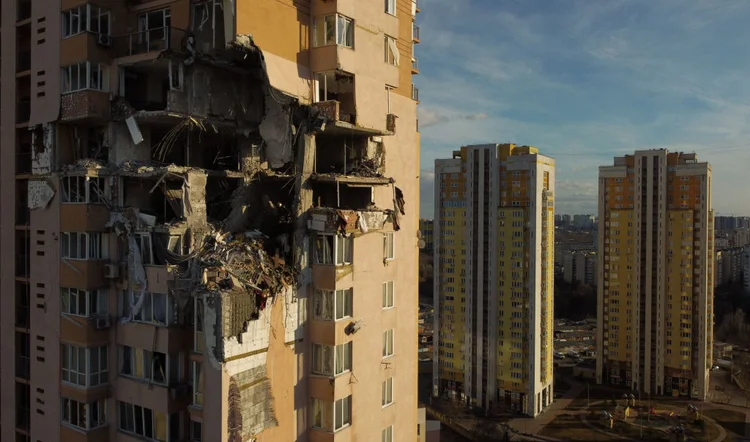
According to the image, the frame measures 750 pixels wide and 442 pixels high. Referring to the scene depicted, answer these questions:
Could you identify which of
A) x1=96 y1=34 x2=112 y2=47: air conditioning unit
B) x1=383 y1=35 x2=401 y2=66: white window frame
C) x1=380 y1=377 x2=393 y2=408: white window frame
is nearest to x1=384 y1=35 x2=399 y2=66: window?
x1=383 y1=35 x2=401 y2=66: white window frame

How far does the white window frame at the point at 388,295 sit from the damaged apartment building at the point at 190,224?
173mm

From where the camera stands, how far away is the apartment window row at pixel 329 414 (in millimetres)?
10125

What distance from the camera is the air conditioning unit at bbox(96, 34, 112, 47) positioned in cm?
978

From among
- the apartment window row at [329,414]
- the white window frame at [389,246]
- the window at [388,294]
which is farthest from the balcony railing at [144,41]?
the apartment window row at [329,414]

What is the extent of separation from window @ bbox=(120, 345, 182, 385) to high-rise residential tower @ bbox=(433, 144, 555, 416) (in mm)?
49205

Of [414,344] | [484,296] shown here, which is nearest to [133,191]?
[414,344]

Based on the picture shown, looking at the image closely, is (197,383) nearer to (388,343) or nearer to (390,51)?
(388,343)

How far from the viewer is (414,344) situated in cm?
1332

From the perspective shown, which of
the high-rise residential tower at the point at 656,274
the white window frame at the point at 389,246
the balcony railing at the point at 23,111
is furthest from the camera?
the high-rise residential tower at the point at 656,274

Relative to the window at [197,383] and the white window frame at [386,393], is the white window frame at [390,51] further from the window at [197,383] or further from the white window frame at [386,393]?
the window at [197,383]

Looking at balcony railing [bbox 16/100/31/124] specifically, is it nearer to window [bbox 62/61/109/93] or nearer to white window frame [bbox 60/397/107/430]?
window [bbox 62/61/109/93]

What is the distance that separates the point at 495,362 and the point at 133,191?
52907 mm

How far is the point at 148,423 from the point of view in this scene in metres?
9.55

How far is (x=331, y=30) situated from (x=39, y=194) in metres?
6.11
